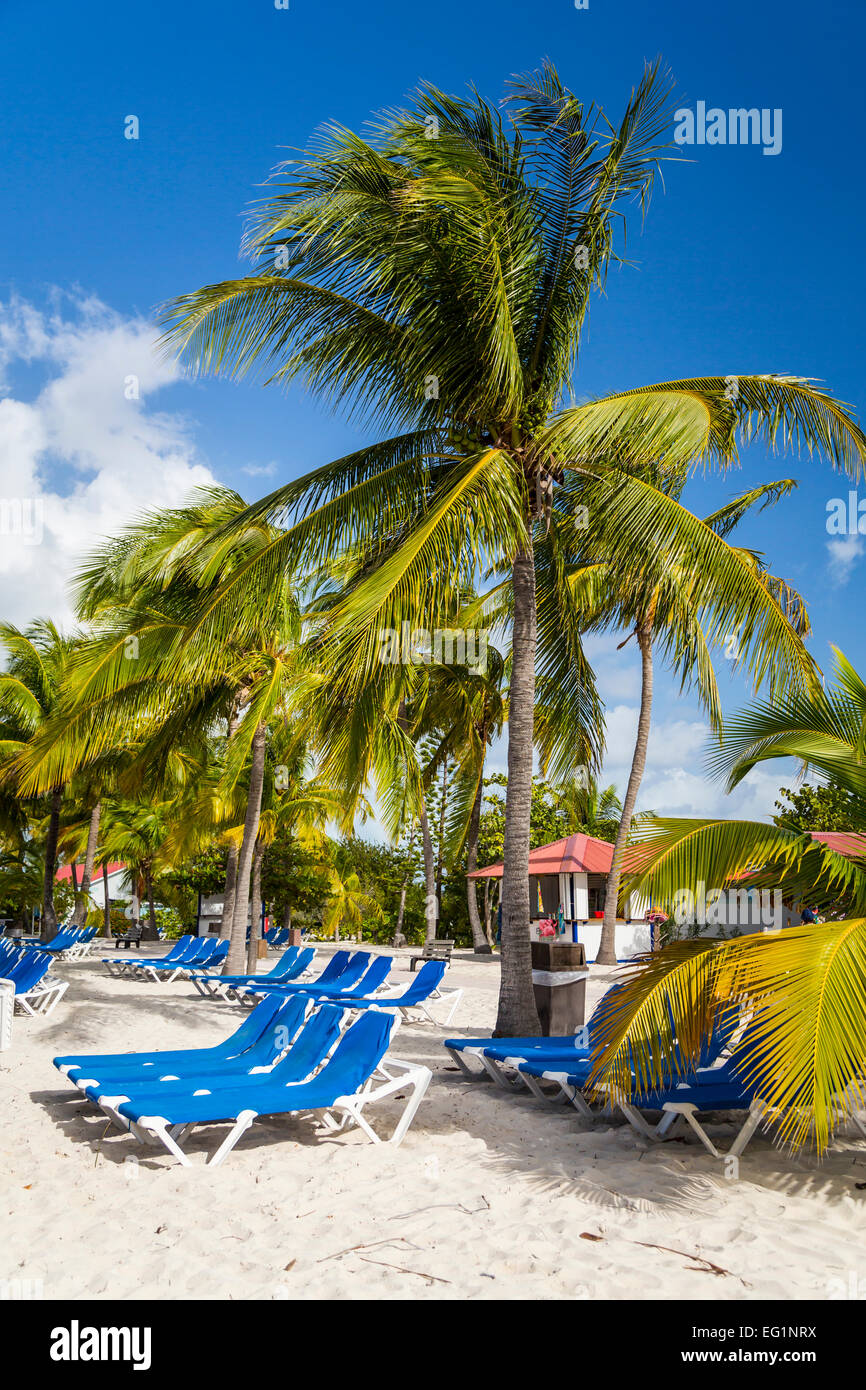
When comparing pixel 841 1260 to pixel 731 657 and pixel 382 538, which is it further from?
pixel 382 538

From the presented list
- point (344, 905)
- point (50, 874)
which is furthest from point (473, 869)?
point (50, 874)

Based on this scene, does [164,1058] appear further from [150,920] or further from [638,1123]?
[150,920]

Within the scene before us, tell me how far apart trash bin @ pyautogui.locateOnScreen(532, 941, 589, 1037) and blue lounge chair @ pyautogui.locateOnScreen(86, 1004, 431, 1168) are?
96.7 inches

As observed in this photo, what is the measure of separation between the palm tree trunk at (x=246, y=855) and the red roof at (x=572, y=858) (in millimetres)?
9641

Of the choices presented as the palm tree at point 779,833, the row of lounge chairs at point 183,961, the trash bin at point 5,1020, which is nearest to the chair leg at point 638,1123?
the palm tree at point 779,833

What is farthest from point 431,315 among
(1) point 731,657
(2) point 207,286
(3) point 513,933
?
(3) point 513,933

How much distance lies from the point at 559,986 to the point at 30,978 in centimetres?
702

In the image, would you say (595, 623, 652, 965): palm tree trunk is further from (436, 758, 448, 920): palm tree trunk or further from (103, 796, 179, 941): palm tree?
(103, 796, 179, 941): palm tree

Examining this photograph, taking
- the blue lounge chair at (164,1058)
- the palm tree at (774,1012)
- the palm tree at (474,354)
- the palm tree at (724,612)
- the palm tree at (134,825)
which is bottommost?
the blue lounge chair at (164,1058)

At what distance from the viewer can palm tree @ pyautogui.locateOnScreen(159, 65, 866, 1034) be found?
783 cm

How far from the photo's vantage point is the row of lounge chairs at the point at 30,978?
11797mm

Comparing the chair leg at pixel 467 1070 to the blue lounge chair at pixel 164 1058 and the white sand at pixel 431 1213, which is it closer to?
the white sand at pixel 431 1213

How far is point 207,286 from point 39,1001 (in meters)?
9.87
